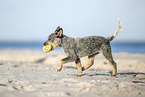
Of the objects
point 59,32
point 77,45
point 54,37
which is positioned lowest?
point 77,45

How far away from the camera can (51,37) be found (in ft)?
16.7

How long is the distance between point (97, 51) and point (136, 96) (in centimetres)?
208

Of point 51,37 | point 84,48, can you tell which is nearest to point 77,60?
point 84,48

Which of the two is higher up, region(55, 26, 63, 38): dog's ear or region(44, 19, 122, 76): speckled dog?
region(55, 26, 63, 38): dog's ear

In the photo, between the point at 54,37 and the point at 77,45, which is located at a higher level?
the point at 54,37

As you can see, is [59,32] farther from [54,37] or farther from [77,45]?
[77,45]

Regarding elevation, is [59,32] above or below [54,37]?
above

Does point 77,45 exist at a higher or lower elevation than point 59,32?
lower

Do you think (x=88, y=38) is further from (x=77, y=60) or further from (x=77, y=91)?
(x=77, y=91)

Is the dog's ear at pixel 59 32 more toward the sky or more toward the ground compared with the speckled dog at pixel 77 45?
more toward the sky

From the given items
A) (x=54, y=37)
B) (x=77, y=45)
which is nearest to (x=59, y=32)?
(x=54, y=37)

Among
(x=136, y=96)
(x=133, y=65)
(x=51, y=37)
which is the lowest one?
(x=136, y=96)

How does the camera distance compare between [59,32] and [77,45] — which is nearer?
[59,32]

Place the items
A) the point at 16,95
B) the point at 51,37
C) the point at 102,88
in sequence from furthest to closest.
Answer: the point at 51,37 → the point at 102,88 → the point at 16,95
